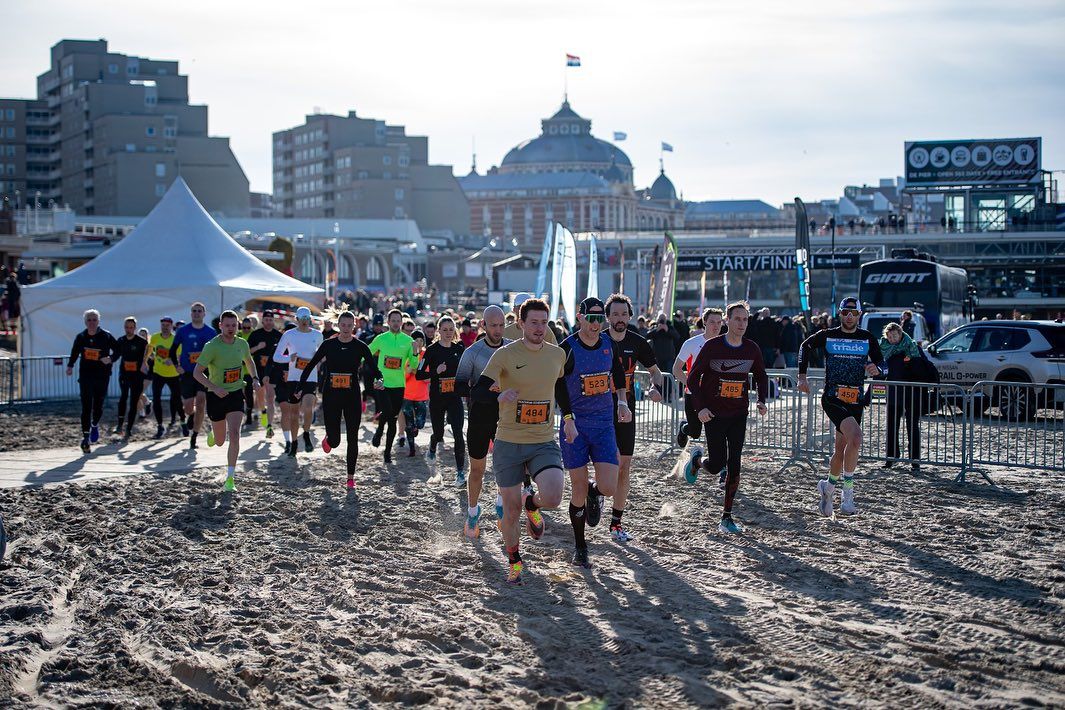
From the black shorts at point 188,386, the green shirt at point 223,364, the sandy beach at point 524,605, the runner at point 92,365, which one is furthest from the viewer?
the black shorts at point 188,386

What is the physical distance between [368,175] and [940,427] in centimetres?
11717

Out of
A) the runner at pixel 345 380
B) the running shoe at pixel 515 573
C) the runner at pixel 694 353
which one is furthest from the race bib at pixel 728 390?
the runner at pixel 345 380

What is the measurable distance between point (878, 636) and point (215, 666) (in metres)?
3.50

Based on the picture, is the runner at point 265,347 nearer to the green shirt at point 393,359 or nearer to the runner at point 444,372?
the green shirt at point 393,359

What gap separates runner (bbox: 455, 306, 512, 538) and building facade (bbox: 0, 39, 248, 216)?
9484 centimetres

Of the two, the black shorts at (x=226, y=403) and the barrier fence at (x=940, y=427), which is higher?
the black shorts at (x=226, y=403)

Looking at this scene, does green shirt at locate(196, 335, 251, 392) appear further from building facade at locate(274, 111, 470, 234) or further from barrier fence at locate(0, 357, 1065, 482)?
building facade at locate(274, 111, 470, 234)

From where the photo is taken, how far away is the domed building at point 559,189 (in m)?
145

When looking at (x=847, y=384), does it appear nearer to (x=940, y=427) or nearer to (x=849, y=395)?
(x=849, y=395)

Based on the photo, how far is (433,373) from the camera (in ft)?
41.0

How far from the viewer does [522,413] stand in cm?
774

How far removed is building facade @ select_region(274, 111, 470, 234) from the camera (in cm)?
12812

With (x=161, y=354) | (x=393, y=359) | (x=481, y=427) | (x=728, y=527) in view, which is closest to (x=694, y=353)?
(x=393, y=359)

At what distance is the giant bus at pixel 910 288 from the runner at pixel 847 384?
21.7 m
